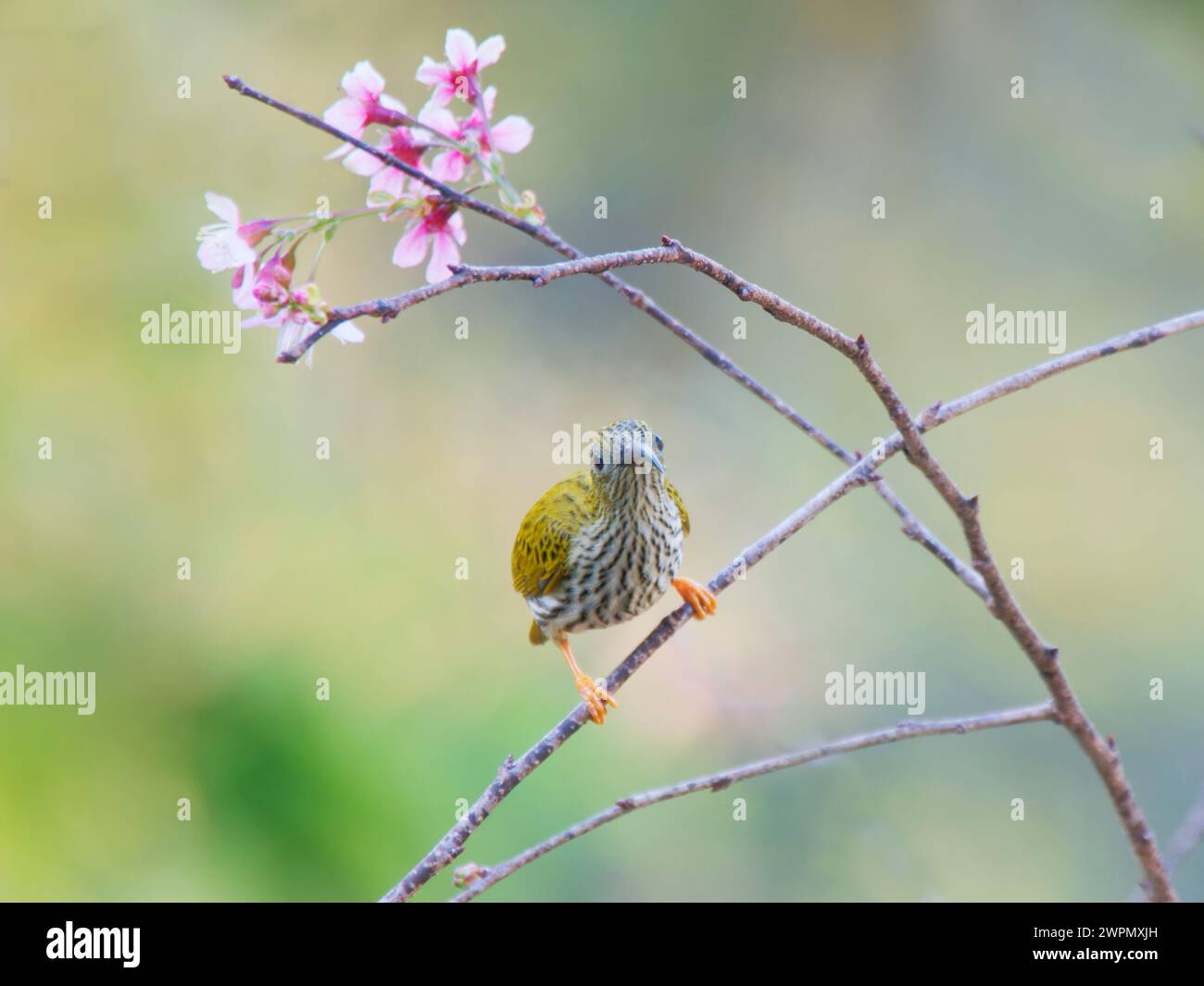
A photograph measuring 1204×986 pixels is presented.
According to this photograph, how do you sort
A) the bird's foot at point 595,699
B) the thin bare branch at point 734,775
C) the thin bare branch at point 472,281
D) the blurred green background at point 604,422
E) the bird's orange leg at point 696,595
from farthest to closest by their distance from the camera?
the blurred green background at point 604,422 < the bird's orange leg at point 696,595 < the bird's foot at point 595,699 < the thin bare branch at point 734,775 < the thin bare branch at point 472,281

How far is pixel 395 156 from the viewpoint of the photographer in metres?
1.57

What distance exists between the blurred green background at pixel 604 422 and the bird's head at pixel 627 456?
1341mm

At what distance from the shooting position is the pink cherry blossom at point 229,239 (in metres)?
1.40

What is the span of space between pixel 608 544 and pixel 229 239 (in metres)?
1.25

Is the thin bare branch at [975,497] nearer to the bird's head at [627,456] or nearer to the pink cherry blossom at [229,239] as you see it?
the pink cherry blossom at [229,239]

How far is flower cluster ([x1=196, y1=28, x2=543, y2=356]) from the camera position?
141 centimetres

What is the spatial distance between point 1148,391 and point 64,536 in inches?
159

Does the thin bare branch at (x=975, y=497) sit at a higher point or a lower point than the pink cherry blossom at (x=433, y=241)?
lower

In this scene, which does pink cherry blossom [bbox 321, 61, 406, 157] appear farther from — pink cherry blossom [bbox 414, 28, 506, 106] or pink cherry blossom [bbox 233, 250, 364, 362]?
pink cherry blossom [bbox 233, 250, 364, 362]

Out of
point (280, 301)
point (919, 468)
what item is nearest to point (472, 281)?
point (280, 301)

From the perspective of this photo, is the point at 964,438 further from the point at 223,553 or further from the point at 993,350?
the point at 223,553

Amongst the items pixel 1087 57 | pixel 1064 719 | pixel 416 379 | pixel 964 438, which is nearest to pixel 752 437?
pixel 964 438

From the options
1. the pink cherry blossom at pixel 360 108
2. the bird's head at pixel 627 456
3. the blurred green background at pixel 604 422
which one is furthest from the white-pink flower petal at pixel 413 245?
the blurred green background at pixel 604 422

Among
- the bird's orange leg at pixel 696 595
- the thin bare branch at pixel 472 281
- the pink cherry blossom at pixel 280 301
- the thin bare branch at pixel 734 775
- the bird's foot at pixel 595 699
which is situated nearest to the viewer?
the thin bare branch at pixel 472 281
